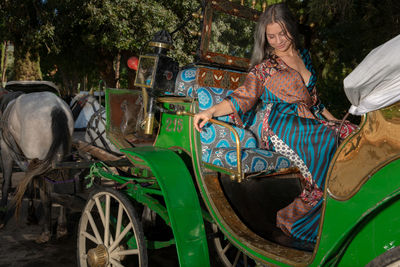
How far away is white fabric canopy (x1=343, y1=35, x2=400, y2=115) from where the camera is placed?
1.22 metres

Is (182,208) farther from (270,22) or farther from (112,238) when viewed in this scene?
(270,22)

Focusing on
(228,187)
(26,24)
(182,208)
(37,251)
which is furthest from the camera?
(26,24)

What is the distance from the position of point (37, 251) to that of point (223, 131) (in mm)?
2367

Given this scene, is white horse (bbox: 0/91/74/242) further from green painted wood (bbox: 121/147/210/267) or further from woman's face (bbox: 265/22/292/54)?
woman's face (bbox: 265/22/292/54)

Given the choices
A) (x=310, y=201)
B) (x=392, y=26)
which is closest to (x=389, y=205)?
(x=310, y=201)

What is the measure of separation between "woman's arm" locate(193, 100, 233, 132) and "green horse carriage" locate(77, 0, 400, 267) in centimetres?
6

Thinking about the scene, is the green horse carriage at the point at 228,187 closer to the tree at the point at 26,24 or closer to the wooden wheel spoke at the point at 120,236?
the wooden wheel spoke at the point at 120,236

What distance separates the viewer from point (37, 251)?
348cm

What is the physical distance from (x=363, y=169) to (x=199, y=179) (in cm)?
114

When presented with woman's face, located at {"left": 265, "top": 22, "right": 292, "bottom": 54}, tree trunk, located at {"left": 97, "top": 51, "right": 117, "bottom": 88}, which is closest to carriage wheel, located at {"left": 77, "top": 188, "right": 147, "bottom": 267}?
woman's face, located at {"left": 265, "top": 22, "right": 292, "bottom": 54}

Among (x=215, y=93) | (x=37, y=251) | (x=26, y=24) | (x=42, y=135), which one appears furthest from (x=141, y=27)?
(x=215, y=93)

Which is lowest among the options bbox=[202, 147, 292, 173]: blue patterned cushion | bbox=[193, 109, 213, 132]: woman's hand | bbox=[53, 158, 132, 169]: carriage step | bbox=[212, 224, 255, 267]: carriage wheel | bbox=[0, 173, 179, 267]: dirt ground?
bbox=[0, 173, 179, 267]: dirt ground

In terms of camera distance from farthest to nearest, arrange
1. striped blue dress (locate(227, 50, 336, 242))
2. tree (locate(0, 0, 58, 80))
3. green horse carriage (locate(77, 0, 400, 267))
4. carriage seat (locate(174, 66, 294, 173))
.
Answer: tree (locate(0, 0, 58, 80)), carriage seat (locate(174, 66, 294, 173)), striped blue dress (locate(227, 50, 336, 242)), green horse carriage (locate(77, 0, 400, 267))

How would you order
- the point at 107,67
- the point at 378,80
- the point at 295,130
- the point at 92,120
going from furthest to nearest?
the point at 107,67 → the point at 92,120 → the point at 295,130 → the point at 378,80
